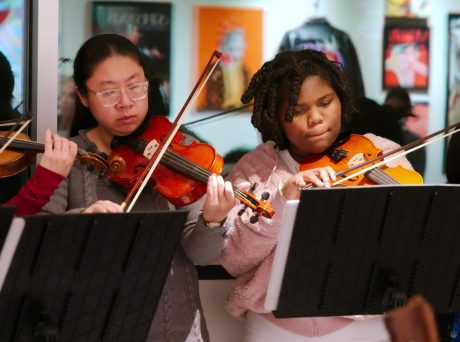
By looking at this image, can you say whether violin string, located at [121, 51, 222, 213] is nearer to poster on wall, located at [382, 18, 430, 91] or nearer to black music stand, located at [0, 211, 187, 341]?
black music stand, located at [0, 211, 187, 341]

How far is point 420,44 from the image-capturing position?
3436 mm

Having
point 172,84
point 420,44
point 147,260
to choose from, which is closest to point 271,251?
point 147,260

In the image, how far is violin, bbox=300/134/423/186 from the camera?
256 centimetres

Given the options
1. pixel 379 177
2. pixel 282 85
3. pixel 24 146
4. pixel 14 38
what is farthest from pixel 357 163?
pixel 14 38

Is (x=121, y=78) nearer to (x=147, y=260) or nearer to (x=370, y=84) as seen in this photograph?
(x=147, y=260)

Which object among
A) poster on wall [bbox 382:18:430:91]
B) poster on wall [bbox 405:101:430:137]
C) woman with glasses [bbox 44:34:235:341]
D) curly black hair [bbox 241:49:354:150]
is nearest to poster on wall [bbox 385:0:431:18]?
poster on wall [bbox 382:18:430:91]

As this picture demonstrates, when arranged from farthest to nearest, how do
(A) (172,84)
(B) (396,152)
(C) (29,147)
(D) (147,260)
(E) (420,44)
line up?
(E) (420,44)
(A) (172,84)
(B) (396,152)
(C) (29,147)
(D) (147,260)

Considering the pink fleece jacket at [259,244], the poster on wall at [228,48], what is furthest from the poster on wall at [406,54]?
the pink fleece jacket at [259,244]

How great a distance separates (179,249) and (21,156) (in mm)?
483

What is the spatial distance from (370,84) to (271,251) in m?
0.95

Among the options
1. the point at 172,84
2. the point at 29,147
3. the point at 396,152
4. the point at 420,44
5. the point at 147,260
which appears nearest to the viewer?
the point at 147,260

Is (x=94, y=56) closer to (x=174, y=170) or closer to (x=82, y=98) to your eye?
(x=82, y=98)

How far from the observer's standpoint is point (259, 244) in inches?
104

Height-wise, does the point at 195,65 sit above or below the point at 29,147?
above
